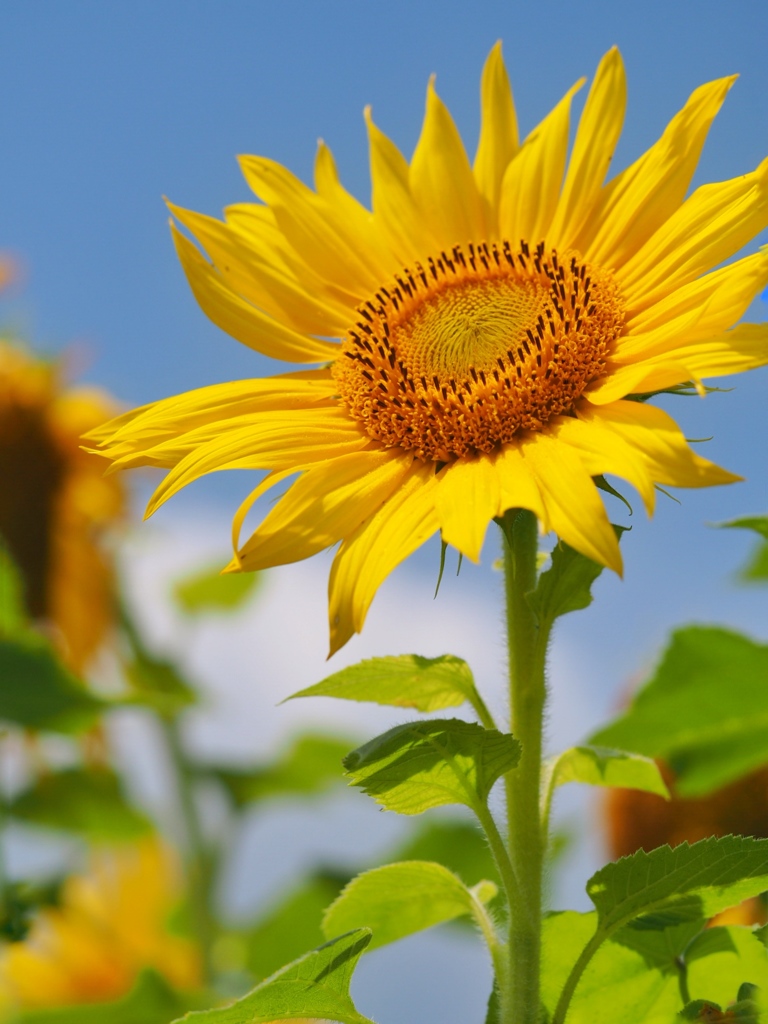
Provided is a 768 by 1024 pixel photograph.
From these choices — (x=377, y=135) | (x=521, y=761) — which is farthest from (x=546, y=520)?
(x=377, y=135)

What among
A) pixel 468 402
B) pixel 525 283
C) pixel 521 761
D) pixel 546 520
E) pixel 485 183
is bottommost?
pixel 521 761

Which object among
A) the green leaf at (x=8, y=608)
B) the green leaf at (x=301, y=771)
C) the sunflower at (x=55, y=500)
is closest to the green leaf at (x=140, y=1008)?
the green leaf at (x=8, y=608)

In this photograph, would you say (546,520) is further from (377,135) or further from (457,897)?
(377,135)

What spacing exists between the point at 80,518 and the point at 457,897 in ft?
10.2

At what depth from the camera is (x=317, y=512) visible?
1214mm

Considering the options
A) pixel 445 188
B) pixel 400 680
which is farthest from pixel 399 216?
Answer: pixel 400 680

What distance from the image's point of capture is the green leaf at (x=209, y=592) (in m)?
3.86

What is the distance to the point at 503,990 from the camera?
3.64 ft

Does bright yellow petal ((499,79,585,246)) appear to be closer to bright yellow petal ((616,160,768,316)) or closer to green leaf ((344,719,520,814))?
bright yellow petal ((616,160,768,316))

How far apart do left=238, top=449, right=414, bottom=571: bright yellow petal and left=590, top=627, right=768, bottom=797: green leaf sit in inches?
30.2

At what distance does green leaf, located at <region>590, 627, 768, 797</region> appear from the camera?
6.04 ft

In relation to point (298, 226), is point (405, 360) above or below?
below

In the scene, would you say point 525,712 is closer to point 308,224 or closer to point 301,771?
point 308,224

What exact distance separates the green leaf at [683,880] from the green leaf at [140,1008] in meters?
1.33
